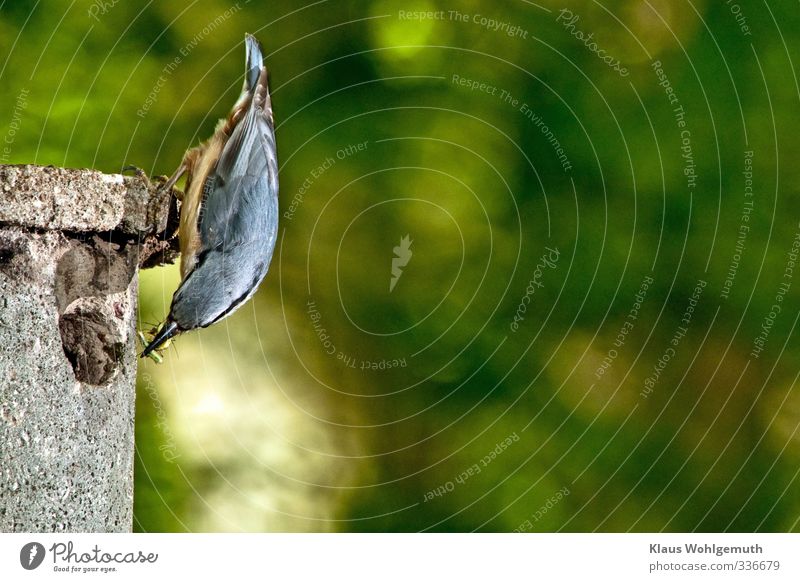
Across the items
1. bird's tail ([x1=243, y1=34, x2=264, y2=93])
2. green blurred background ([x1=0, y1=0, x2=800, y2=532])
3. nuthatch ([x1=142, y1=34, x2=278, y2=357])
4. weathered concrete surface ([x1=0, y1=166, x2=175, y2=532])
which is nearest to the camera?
weathered concrete surface ([x1=0, y1=166, x2=175, y2=532])

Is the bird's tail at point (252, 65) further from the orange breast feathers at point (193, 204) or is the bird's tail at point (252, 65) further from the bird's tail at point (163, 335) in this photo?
the bird's tail at point (163, 335)

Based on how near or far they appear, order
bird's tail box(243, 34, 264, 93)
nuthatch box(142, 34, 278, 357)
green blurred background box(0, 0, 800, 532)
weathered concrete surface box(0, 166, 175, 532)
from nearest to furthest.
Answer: weathered concrete surface box(0, 166, 175, 532) → nuthatch box(142, 34, 278, 357) → bird's tail box(243, 34, 264, 93) → green blurred background box(0, 0, 800, 532)

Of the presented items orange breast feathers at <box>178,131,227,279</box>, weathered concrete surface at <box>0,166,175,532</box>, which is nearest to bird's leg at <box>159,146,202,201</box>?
orange breast feathers at <box>178,131,227,279</box>

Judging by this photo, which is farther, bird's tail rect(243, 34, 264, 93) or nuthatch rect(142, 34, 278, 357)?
bird's tail rect(243, 34, 264, 93)

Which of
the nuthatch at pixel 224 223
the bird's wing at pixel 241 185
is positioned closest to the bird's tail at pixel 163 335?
the nuthatch at pixel 224 223

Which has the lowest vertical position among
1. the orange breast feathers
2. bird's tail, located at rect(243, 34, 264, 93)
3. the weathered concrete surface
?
the weathered concrete surface

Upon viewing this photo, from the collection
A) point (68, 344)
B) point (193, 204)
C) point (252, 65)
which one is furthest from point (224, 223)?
point (252, 65)

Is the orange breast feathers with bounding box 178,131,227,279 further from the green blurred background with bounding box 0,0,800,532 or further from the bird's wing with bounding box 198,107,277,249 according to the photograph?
the green blurred background with bounding box 0,0,800,532

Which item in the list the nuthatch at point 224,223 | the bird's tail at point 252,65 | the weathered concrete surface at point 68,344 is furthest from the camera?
the bird's tail at point 252,65
